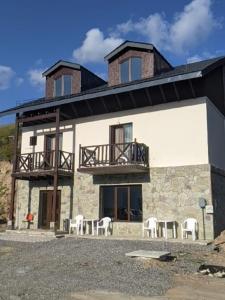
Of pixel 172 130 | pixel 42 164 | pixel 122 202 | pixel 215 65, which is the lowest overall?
pixel 122 202

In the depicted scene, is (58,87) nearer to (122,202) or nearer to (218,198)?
(122,202)

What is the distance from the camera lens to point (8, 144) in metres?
30.6

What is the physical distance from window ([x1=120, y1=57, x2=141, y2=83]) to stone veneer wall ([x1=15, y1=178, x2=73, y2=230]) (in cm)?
593

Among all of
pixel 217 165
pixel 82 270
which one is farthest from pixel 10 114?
pixel 82 270

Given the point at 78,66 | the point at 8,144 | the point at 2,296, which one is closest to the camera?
the point at 2,296

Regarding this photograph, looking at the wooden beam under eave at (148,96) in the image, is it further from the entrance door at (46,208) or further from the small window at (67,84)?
the entrance door at (46,208)

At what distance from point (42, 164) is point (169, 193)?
6.77 metres

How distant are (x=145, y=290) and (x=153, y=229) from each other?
8030mm

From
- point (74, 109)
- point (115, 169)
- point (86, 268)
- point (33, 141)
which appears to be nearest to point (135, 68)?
point (74, 109)

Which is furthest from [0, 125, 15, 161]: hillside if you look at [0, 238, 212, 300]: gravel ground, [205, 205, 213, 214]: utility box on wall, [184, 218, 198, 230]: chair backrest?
[205, 205, 213, 214]: utility box on wall

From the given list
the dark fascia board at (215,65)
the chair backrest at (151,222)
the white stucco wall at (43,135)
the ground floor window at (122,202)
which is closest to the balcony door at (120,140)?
the ground floor window at (122,202)

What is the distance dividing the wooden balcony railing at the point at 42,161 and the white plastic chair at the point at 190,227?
649 cm

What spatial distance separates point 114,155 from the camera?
17.1 meters

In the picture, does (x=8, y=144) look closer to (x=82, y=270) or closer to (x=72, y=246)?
(x=72, y=246)
